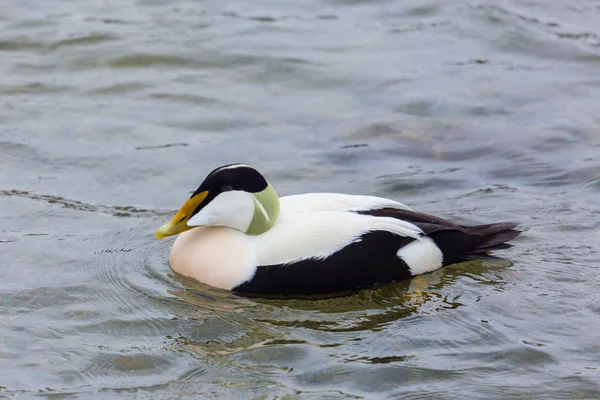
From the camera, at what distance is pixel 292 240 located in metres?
5.83

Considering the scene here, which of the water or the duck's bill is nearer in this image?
the water

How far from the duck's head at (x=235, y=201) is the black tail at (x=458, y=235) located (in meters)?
0.60

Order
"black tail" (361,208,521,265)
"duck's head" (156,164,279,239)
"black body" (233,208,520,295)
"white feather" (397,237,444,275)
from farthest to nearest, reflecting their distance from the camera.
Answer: "black tail" (361,208,521,265)
"white feather" (397,237,444,275)
"duck's head" (156,164,279,239)
"black body" (233,208,520,295)

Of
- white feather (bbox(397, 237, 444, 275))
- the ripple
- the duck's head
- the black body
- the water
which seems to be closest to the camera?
the water

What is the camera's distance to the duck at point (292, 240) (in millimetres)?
5824

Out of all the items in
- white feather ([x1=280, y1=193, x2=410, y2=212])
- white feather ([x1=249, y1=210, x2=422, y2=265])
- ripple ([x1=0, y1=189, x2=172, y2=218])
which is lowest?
ripple ([x1=0, y1=189, x2=172, y2=218])

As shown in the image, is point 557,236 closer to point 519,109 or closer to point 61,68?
point 519,109

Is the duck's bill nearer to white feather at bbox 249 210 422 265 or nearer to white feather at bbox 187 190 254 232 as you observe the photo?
white feather at bbox 187 190 254 232

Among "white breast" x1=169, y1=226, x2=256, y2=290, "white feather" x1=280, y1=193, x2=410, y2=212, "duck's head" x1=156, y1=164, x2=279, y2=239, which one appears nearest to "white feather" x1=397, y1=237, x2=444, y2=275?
"white feather" x1=280, y1=193, x2=410, y2=212

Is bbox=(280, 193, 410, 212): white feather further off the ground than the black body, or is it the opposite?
bbox=(280, 193, 410, 212): white feather

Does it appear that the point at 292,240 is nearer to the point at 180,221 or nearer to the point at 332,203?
the point at 332,203

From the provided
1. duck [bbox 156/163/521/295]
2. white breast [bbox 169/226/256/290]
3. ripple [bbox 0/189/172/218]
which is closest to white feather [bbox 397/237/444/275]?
duck [bbox 156/163/521/295]

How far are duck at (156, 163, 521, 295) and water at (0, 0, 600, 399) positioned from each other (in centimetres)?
11

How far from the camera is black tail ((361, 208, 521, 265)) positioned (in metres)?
6.15
